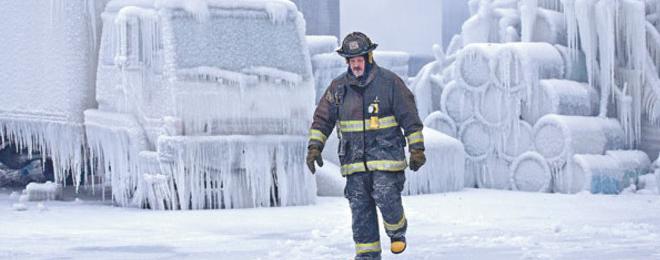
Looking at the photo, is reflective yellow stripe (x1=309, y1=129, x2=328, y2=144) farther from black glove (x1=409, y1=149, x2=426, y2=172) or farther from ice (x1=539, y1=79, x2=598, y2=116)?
ice (x1=539, y1=79, x2=598, y2=116)

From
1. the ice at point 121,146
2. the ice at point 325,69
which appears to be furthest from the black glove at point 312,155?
the ice at point 325,69

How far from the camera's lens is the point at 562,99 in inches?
740

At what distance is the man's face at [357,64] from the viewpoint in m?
8.02

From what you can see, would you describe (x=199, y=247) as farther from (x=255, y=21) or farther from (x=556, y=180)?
(x=556, y=180)

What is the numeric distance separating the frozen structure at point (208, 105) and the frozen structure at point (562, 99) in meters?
5.24

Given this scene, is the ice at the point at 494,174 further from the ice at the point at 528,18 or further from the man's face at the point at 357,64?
the man's face at the point at 357,64

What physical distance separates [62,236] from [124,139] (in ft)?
12.9

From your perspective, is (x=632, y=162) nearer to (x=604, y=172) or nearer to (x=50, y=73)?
(x=604, y=172)

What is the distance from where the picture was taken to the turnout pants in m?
7.93

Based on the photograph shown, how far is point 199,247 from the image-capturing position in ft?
34.3

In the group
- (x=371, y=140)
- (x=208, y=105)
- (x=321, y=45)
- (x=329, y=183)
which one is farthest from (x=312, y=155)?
(x=321, y=45)

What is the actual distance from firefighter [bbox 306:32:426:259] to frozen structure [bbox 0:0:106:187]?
8992 millimetres

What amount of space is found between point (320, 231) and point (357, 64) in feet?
13.4

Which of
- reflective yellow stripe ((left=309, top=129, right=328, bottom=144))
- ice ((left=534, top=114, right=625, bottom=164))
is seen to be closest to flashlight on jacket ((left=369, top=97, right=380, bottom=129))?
reflective yellow stripe ((left=309, top=129, right=328, bottom=144))
